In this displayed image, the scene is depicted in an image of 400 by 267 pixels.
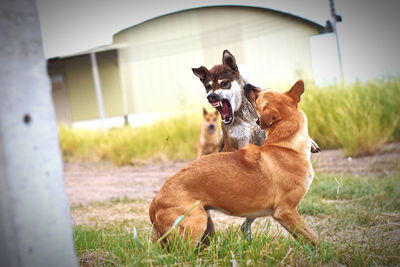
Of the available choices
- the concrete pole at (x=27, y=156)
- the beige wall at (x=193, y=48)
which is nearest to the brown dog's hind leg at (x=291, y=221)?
the concrete pole at (x=27, y=156)

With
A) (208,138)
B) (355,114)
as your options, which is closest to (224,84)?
(355,114)

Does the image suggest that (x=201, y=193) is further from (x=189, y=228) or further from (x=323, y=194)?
(x=323, y=194)

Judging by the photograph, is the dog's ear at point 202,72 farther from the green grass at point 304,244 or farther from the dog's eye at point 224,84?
the green grass at point 304,244

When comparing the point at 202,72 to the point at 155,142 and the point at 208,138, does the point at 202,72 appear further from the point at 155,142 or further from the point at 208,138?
the point at 155,142

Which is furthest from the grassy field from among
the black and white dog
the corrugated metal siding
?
the corrugated metal siding

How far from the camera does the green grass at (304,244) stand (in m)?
2.11

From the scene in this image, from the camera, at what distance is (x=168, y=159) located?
9.56 m

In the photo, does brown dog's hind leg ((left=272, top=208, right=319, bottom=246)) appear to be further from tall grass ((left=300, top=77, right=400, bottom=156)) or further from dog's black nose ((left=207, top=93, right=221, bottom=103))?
tall grass ((left=300, top=77, right=400, bottom=156))

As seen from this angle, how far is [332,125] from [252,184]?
207 inches

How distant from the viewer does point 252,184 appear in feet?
7.06

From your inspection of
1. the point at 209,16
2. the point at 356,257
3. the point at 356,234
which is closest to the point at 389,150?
the point at 356,234

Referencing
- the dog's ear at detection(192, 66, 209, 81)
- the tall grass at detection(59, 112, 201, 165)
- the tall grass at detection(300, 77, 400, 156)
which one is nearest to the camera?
the dog's ear at detection(192, 66, 209, 81)

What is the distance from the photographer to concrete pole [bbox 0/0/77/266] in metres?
1.41

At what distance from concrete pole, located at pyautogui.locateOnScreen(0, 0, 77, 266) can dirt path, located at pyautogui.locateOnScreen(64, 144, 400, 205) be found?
13.9ft
